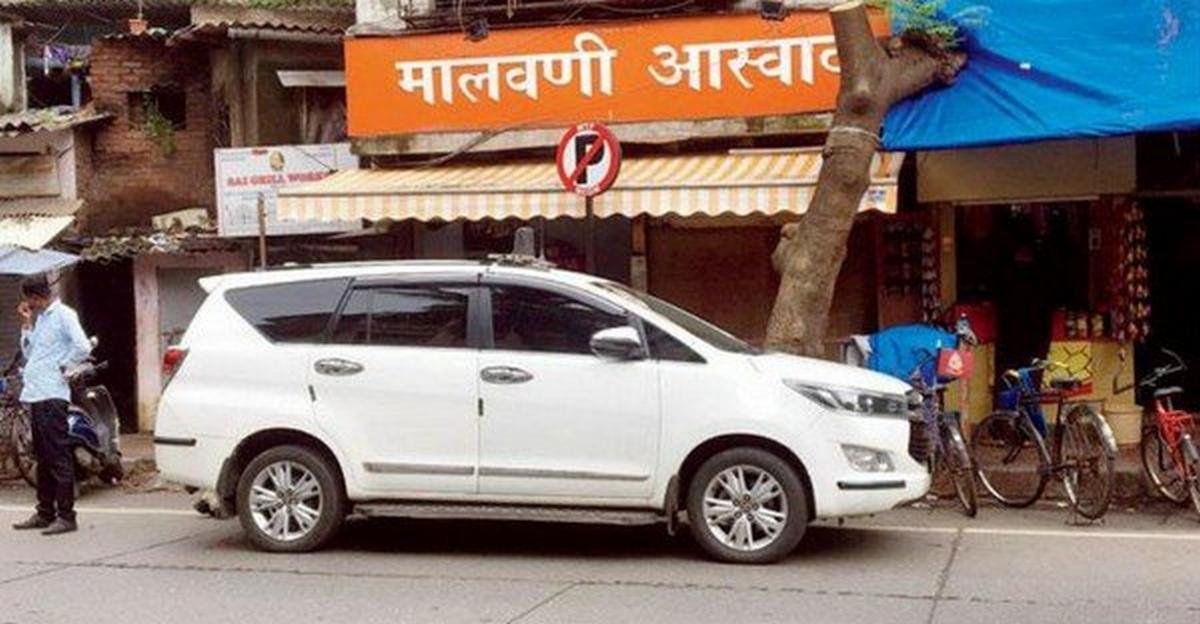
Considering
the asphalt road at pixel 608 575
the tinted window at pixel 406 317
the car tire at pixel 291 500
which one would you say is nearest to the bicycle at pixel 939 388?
the asphalt road at pixel 608 575

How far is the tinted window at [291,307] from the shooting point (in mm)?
9664

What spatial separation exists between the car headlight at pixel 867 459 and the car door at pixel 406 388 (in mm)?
2347

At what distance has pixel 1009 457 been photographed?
11.5 m

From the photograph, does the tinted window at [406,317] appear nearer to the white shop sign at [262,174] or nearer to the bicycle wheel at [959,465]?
the bicycle wheel at [959,465]

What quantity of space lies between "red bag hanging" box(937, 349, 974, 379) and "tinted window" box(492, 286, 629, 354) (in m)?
3.84

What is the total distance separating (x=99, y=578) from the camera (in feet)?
29.2

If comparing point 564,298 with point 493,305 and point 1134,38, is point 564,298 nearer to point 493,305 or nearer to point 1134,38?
point 493,305

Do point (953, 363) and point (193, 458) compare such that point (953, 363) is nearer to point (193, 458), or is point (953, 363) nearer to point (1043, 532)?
point (1043, 532)

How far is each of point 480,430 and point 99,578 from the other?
2495 mm

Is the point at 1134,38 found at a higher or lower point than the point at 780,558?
higher

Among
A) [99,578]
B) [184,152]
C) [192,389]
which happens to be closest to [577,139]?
[192,389]

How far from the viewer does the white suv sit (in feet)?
29.3

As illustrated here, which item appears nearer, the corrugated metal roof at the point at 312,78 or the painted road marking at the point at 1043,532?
the painted road marking at the point at 1043,532

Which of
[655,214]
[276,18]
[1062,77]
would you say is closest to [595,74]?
[655,214]
